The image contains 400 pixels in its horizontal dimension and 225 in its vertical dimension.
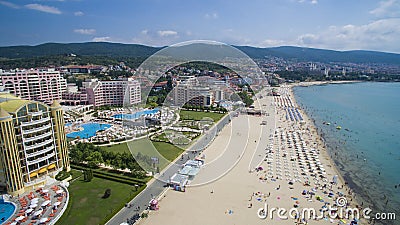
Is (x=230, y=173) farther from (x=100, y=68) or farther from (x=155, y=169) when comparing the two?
(x=100, y=68)

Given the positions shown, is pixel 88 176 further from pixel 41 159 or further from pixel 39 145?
pixel 39 145

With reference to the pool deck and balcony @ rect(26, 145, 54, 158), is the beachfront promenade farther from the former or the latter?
balcony @ rect(26, 145, 54, 158)

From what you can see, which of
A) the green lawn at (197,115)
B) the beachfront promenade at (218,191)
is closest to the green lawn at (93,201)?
the beachfront promenade at (218,191)

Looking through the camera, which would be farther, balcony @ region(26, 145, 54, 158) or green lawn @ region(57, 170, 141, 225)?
balcony @ region(26, 145, 54, 158)

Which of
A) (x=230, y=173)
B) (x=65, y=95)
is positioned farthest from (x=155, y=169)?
(x=65, y=95)

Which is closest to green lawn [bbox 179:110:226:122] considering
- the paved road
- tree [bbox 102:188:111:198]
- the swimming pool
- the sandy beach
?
the sandy beach

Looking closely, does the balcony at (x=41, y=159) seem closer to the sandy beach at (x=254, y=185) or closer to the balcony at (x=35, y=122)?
the balcony at (x=35, y=122)
